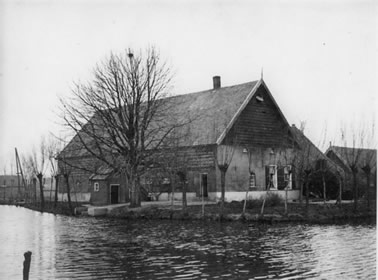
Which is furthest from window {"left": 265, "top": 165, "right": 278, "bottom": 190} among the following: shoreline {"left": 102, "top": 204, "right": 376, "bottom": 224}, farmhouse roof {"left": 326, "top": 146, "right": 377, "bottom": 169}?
shoreline {"left": 102, "top": 204, "right": 376, "bottom": 224}

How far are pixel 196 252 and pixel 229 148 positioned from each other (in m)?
20.4

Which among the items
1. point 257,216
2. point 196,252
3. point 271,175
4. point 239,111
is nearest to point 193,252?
point 196,252

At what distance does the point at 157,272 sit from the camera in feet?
38.0

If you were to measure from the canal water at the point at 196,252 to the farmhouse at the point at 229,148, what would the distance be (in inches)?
464

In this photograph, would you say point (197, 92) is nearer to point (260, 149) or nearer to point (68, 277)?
point (260, 149)

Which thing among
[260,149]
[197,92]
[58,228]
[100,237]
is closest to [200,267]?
[100,237]

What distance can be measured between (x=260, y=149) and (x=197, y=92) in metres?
8.21

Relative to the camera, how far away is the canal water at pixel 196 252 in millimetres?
11516

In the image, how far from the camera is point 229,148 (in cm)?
3466

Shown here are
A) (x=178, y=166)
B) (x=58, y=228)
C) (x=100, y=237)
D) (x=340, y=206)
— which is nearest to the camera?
(x=100, y=237)

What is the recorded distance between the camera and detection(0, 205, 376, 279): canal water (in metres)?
11.5

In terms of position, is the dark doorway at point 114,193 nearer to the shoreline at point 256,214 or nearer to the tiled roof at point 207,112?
the tiled roof at point 207,112

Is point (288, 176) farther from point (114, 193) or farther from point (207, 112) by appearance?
point (114, 193)

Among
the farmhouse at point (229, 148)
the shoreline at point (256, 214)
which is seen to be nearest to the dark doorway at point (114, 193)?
the farmhouse at point (229, 148)
